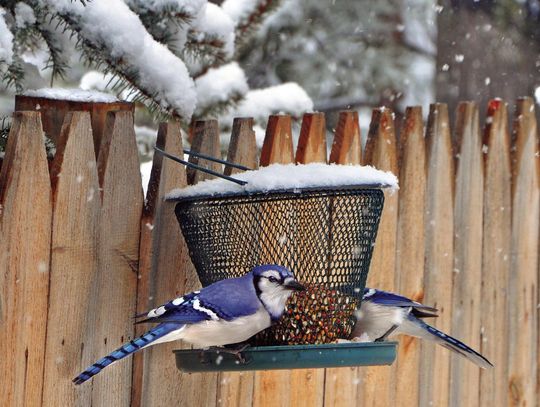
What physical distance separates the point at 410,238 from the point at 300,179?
1.20 m

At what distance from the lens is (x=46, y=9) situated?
14.1 ft

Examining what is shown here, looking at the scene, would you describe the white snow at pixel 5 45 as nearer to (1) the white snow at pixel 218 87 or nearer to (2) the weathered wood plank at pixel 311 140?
(2) the weathered wood plank at pixel 311 140

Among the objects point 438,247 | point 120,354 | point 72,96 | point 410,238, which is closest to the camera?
point 120,354

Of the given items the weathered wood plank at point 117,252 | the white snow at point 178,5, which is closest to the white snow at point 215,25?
the white snow at point 178,5

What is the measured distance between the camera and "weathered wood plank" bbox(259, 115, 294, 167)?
4.38 m

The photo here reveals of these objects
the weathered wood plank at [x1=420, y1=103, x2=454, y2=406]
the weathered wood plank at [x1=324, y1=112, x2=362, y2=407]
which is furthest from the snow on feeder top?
the weathered wood plank at [x1=420, y1=103, x2=454, y2=406]

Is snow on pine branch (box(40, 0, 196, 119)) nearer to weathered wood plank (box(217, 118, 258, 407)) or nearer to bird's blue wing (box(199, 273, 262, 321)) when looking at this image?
weathered wood plank (box(217, 118, 258, 407))

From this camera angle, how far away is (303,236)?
3773mm

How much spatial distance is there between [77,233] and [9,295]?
1.06 ft

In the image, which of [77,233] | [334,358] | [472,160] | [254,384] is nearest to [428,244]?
[472,160]

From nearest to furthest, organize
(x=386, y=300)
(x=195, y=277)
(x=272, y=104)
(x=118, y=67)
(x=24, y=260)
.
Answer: (x=24, y=260) → (x=386, y=300) → (x=195, y=277) → (x=118, y=67) → (x=272, y=104)

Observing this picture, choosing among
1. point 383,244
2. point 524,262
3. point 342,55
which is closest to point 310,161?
point 383,244

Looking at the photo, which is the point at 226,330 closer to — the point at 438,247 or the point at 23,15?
the point at 438,247

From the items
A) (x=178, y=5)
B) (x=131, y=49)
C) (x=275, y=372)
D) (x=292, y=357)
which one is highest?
(x=178, y=5)
